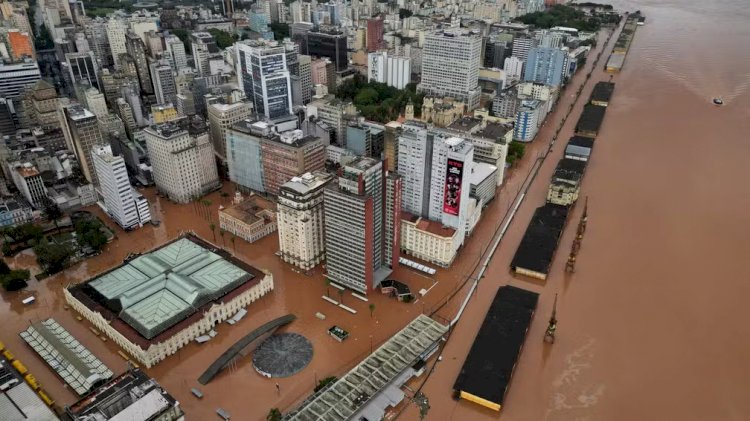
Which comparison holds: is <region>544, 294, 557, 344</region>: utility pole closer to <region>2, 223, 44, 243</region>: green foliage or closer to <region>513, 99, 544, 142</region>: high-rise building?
<region>513, 99, 544, 142</region>: high-rise building

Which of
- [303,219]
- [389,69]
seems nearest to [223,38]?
[389,69]

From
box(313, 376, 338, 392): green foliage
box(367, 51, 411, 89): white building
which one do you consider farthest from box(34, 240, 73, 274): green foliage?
box(367, 51, 411, 89): white building

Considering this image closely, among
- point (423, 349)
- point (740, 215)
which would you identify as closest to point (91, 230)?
point (423, 349)

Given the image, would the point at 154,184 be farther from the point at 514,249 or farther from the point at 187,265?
the point at 514,249

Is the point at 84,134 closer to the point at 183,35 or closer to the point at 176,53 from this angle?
the point at 176,53

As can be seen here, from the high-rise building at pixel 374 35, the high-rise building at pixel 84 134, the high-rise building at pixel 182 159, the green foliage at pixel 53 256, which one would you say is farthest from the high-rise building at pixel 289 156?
the high-rise building at pixel 374 35

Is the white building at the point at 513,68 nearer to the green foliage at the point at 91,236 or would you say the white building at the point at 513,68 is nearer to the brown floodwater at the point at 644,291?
the brown floodwater at the point at 644,291
